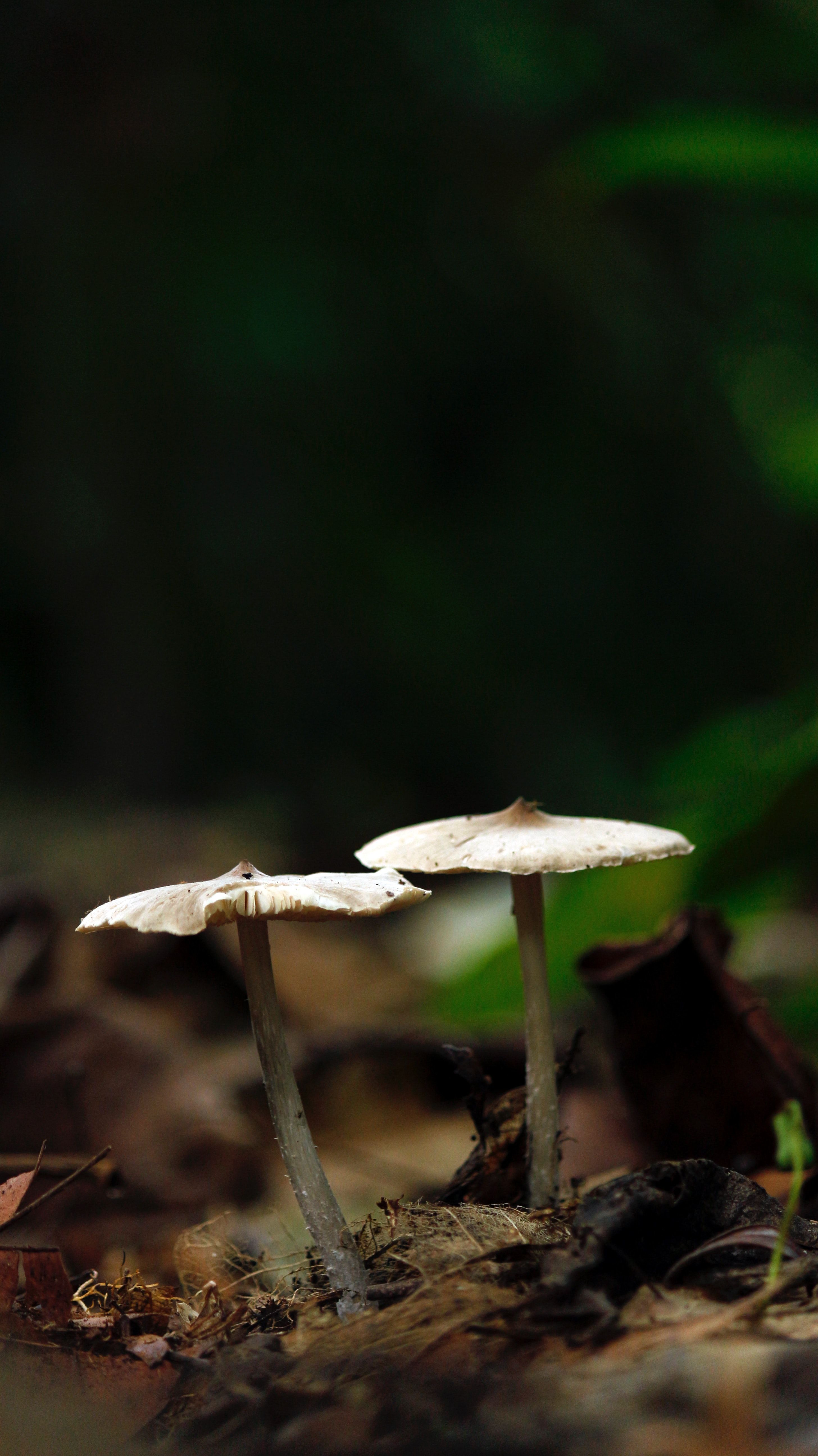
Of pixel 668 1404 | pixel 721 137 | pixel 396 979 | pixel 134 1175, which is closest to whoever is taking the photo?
pixel 668 1404

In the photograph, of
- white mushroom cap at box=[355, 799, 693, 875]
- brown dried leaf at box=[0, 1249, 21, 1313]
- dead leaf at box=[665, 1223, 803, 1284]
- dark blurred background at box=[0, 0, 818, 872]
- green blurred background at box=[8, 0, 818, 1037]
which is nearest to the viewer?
dead leaf at box=[665, 1223, 803, 1284]

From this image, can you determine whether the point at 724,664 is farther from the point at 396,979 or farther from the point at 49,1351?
the point at 49,1351

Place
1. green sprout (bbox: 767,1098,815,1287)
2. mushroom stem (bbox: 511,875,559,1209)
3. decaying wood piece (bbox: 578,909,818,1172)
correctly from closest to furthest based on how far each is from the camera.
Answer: green sprout (bbox: 767,1098,815,1287)
mushroom stem (bbox: 511,875,559,1209)
decaying wood piece (bbox: 578,909,818,1172)

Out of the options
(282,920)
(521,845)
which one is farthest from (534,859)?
(282,920)

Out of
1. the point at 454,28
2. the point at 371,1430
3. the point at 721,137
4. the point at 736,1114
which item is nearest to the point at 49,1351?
the point at 371,1430

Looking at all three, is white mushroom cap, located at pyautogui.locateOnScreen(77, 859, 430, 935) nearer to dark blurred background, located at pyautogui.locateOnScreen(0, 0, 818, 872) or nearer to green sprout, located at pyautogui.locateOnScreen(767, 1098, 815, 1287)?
green sprout, located at pyautogui.locateOnScreen(767, 1098, 815, 1287)

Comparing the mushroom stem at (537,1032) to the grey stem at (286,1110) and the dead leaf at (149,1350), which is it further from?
the dead leaf at (149,1350)

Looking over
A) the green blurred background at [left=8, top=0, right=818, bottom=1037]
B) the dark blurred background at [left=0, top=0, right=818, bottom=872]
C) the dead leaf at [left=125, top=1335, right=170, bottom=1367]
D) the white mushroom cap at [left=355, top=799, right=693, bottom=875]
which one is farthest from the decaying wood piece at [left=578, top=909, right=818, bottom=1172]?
A: the dark blurred background at [left=0, top=0, right=818, bottom=872]

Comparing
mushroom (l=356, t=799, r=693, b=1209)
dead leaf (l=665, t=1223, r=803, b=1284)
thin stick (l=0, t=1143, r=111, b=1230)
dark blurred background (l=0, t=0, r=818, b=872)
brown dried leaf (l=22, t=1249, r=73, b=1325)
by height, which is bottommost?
dead leaf (l=665, t=1223, r=803, b=1284)
